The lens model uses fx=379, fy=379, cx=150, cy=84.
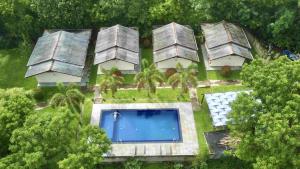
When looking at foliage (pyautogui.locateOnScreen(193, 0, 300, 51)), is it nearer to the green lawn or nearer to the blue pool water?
the blue pool water

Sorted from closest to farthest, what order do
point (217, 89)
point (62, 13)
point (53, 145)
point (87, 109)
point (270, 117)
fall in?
point (270, 117) < point (53, 145) < point (87, 109) < point (217, 89) < point (62, 13)

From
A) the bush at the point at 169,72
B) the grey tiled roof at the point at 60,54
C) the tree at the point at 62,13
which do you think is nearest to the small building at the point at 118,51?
the grey tiled roof at the point at 60,54

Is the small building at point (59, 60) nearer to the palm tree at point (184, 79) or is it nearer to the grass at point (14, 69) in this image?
the grass at point (14, 69)

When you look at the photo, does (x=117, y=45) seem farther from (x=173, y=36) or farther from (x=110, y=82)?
(x=173, y=36)

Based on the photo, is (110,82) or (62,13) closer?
(110,82)

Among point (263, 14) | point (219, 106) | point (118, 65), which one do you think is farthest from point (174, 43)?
point (263, 14)

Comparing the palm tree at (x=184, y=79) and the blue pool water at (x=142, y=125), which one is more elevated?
the palm tree at (x=184, y=79)

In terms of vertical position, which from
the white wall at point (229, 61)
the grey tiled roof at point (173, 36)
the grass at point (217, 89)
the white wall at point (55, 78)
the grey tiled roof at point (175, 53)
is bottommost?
the grass at point (217, 89)
